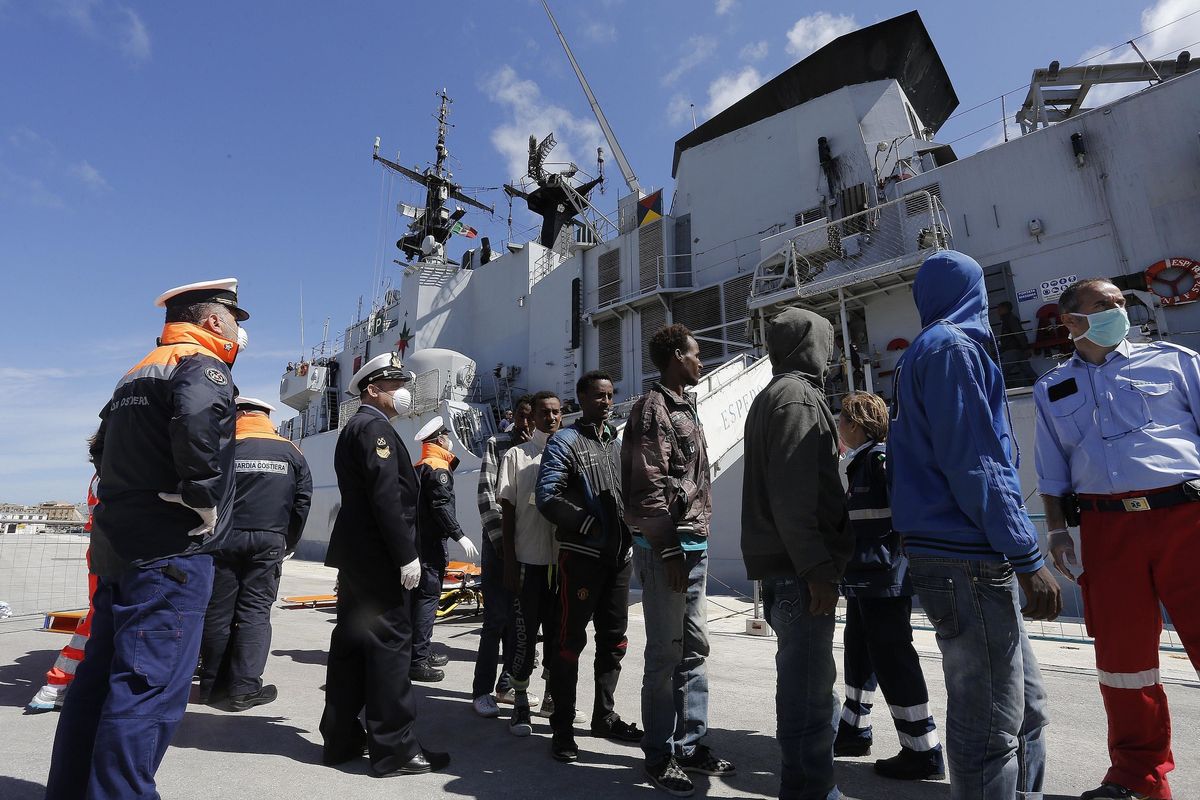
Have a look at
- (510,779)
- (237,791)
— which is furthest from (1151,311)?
(237,791)

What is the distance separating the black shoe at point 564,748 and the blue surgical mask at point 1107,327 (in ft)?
8.65

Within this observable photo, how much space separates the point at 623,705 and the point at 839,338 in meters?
9.27

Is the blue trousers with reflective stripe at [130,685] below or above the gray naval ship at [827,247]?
below

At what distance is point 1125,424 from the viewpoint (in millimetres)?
2201

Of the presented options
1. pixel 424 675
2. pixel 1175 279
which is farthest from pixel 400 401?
pixel 1175 279

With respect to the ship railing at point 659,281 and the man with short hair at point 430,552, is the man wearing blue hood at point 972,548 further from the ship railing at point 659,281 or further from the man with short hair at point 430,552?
the ship railing at point 659,281

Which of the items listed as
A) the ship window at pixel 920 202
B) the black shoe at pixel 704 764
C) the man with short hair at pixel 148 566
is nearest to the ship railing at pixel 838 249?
the ship window at pixel 920 202

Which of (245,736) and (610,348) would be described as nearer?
(245,736)

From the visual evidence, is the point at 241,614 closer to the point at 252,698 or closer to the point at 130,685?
the point at 252,698

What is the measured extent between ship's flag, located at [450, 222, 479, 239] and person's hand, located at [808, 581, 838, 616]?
950 inches

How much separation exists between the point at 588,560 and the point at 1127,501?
204 cm

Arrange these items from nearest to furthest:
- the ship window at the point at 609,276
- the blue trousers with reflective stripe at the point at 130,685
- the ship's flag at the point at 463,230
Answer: the blue trousers with reflective stripe at the point at 130,685 → the ship window at the point at 609,276 → the ship's flag at the point at 463,230

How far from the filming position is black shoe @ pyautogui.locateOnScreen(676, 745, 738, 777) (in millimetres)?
2295

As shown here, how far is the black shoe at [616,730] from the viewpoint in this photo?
8.95ft
